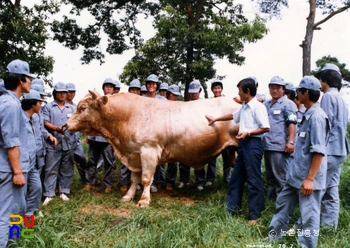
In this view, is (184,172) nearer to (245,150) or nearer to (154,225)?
(245,150)

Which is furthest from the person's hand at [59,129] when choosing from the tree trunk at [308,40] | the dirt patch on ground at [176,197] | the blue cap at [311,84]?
the tree trunk at [308,40]

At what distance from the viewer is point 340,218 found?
5.25 metres

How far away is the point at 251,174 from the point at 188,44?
8.39 meters

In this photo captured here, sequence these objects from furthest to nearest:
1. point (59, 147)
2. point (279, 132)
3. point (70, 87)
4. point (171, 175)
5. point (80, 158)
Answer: point (171, 175) < point (80, 158) < point (70, 87) < point (59, 147) < point (279, 132)

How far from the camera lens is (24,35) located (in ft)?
33.9

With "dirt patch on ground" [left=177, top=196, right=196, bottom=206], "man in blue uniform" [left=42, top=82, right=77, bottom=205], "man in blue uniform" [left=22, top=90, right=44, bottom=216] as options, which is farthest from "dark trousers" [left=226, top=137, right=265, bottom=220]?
"man in blue uniform" [left=42, top=82, right=77, bottom=205]

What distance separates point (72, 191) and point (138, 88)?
9.11ft

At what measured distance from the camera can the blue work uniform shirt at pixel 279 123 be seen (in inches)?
239

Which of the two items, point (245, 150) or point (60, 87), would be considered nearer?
point (245, 150)

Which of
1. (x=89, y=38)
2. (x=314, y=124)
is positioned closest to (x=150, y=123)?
(x=314, y=124)

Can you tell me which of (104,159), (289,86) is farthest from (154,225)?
(289,86)

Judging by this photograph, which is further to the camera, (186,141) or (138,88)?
(138,88)

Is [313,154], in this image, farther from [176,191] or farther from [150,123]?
[176,191]

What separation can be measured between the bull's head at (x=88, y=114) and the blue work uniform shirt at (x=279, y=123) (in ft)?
9.90
